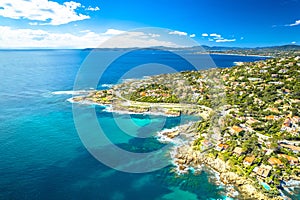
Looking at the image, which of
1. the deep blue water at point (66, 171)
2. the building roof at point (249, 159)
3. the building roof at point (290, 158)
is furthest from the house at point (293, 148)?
the deep blue water at point (66, 171)

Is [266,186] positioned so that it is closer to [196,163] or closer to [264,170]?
[264,170]

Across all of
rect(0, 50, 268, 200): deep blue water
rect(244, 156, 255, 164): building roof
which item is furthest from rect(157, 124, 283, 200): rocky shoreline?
rect(244, 156, 255, 164): building roof

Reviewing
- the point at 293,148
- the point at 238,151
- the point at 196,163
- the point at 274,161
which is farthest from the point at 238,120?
the point at 196,163

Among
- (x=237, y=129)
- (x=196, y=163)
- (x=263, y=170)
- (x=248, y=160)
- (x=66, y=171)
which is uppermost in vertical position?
(x=237, y=129)

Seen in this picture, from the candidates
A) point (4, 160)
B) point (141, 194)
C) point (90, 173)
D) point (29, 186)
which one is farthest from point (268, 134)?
point (4, 160)

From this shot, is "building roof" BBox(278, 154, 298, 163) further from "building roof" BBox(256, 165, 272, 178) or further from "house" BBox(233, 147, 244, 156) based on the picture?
"house" BBox(233, 147, 244, 156)

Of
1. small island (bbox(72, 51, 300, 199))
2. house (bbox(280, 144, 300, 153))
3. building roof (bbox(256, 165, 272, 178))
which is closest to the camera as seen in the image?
building roof (bbox(256, 165, 272, 178))
